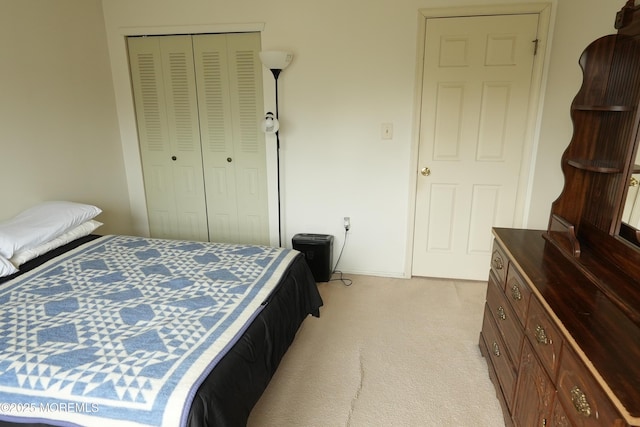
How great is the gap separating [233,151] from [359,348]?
6.44ft

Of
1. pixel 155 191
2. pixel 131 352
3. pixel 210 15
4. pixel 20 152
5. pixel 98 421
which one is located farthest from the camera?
pixel 155 191

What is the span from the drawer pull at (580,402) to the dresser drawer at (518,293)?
46 centimetres

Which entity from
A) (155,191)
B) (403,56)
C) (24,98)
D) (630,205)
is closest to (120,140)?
(155,191)

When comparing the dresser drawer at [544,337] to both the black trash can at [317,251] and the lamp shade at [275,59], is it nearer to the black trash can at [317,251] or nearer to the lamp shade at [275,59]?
the black trash can at [317,251]

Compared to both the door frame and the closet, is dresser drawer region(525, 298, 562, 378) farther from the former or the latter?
the closet

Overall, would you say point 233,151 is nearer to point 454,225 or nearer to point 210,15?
point 210,15

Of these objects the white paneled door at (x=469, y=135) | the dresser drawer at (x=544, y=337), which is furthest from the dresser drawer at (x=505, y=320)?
the white paneled door at (x=469, y=135)

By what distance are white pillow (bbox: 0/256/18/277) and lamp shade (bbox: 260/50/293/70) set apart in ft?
6.66

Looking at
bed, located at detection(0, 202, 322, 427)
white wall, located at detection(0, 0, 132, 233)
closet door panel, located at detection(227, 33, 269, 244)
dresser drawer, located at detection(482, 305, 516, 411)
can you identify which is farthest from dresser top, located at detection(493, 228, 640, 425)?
white wall, located at detection(0, 0, 132, 233)

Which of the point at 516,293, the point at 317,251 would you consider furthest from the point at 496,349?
the point at 317,251

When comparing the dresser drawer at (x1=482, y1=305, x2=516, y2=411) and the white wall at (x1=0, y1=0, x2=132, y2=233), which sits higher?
the white wall at (x1=0, y1=0, x2=132, y2=233)

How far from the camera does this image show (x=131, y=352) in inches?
54.5

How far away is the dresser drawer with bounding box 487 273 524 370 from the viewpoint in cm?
163

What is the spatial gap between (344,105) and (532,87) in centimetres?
138
